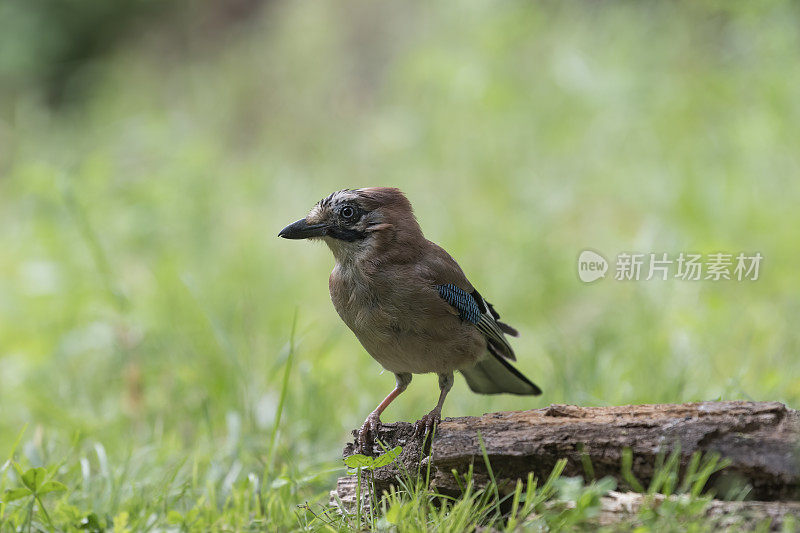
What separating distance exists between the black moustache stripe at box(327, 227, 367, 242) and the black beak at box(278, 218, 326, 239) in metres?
0.05

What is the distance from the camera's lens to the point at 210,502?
370 centimetres

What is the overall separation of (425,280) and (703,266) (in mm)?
3538

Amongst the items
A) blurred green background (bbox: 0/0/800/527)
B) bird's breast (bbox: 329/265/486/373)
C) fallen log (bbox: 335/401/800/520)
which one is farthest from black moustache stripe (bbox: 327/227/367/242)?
blurred green background (bbox: 0/0/800/527)

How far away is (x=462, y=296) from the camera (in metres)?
3.65

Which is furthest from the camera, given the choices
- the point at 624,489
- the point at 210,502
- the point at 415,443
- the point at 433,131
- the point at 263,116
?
the point at 263,116

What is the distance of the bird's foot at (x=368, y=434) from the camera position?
3559 mm

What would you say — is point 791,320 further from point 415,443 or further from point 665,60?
point 665,60

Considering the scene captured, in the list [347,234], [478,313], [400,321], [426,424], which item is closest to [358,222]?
[347,234]

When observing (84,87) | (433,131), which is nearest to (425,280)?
(433,131)

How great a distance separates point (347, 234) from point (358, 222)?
0.23 feet

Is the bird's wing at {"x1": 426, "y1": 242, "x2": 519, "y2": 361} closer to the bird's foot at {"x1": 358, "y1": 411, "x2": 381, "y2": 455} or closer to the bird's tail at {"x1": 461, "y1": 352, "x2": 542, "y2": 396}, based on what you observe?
the bird's tail at {"x1": 461, "y1": 352, "x2": 542, "y2": 396}

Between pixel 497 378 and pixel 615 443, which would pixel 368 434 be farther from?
pixel 615 443

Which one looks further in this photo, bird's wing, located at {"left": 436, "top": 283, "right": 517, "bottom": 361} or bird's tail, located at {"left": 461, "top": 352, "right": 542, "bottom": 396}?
bird's tail, located at {"left": 461, "top": 352, "right": 542, "bottom": 396}

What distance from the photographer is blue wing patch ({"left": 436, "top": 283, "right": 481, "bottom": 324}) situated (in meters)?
3.58
